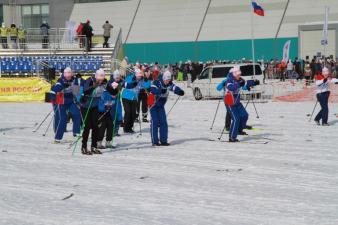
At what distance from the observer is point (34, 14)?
5778cm

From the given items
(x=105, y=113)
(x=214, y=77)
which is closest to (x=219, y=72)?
(x=214, y=77)

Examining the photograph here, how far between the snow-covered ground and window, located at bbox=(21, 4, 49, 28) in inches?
1701

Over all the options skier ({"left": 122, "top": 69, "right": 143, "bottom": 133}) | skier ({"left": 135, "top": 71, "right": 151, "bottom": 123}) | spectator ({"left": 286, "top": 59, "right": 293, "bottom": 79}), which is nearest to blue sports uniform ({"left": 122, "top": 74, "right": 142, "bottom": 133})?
skier ({"left": 122, "top": 69, "right": 143, "bottom": 133})

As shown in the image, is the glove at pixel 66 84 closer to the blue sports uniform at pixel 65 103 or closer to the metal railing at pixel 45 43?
the blue sports uniform at pixel 65 103

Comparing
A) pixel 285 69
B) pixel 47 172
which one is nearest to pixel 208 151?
pixel 47 172

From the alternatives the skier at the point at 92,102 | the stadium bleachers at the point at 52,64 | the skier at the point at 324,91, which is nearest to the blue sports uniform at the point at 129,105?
the skier at the point at 92,102

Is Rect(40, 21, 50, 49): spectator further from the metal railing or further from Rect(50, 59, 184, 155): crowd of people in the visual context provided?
Rect(50, 59, 184, 155): crowd of people

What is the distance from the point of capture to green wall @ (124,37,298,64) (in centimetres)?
4728

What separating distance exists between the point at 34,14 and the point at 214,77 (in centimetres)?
3387

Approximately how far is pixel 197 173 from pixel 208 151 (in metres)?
2.53

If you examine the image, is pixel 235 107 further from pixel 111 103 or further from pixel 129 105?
pixel 129 105

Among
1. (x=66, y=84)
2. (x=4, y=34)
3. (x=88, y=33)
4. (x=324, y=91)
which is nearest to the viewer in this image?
(x=66, y=84)

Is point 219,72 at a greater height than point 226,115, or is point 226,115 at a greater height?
point 219,72

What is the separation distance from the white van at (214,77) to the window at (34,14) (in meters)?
32.8
